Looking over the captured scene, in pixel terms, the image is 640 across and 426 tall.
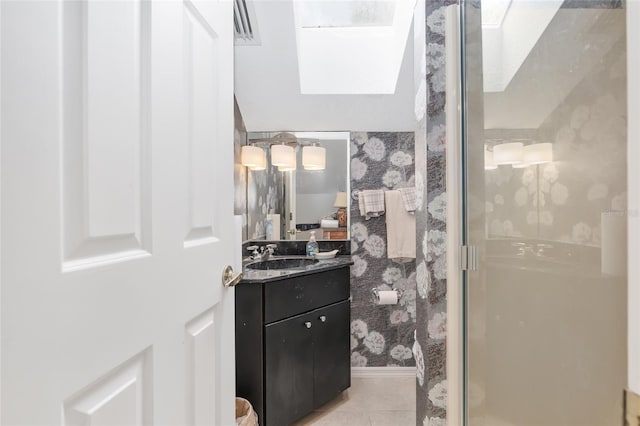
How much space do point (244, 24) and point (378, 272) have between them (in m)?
1.92

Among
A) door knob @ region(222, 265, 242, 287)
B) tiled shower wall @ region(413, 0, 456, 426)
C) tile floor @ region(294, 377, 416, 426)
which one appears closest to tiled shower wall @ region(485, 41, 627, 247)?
tiled shower wall @ region(413, 0, 456, 426)

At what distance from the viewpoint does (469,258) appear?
1.07 m

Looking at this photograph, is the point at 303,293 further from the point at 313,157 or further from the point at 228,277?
the point at 313,157

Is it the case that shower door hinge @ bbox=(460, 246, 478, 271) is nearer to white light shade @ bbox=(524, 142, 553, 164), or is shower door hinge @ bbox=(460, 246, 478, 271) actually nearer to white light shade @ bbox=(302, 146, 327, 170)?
white light shade @ bbox=(524, 142, 553, 164)

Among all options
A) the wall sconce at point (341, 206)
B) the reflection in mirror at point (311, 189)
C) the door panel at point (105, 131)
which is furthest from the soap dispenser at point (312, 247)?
the door panel at point (105, 131)

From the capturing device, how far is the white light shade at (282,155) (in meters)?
2.43

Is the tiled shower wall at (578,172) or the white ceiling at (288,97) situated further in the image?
the white ceiling at (288,97)

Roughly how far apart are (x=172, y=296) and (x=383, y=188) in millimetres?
2049

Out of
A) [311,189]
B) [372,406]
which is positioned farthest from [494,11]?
[372,406]

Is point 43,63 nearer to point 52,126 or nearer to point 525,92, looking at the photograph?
point 52,126

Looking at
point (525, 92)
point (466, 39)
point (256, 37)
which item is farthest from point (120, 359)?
point (256, 37)

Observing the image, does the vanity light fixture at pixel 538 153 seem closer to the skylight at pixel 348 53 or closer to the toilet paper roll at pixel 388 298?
the skylight at pixel 348 53

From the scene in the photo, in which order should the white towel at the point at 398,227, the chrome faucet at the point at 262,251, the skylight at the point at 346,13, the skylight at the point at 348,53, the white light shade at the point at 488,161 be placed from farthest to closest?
the white towel at the point at 398,227 < the chrome faucet at the point at 262,251 < the skylight at the point at 348,53 < the skylight at the point at 346,13 < the white light shade at the point at 488,161

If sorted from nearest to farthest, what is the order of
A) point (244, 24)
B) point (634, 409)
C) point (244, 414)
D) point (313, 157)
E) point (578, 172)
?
point (634, 409) < point (578, 172) < point (244, 414) < point (244, 24) < point (313, 157)
